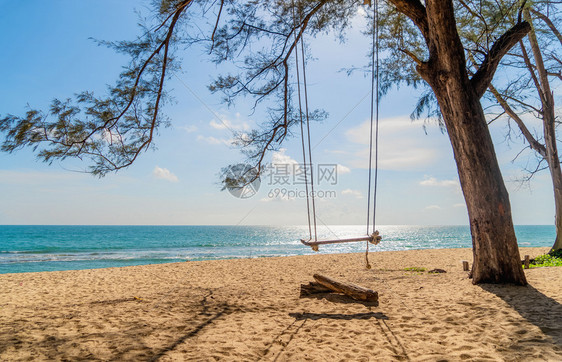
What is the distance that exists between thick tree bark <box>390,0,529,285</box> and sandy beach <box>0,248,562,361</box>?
41cm

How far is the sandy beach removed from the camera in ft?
8.90

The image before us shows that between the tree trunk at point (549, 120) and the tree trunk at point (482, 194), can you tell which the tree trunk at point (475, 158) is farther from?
the tree trunk at point (549, 120)

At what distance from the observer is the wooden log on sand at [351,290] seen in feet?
14.0

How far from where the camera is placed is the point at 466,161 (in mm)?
4387

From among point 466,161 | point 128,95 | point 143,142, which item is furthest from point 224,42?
point 466,161

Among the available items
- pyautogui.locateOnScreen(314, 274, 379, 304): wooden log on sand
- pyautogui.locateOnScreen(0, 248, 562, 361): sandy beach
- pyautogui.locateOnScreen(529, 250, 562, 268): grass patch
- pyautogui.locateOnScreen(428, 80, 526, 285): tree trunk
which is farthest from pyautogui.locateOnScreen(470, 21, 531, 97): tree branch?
pyautogui.locateOnScreen(529, 250, 562, 268): grass patch

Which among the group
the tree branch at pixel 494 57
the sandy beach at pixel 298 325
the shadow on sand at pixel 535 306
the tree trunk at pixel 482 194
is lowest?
the sandy beach at pixel 298 325

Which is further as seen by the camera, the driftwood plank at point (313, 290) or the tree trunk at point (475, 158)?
the driftwood plank at point (313, 290)

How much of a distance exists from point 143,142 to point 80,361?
4.00 metres

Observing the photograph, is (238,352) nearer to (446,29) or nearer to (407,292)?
(407,292)

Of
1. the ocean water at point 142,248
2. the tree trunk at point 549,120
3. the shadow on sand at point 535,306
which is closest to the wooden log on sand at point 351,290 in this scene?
the shadow on sand at point 535,306

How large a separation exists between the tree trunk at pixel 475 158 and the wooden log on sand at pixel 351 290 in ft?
Answer: 4.96

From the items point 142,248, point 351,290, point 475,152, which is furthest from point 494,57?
point 142,248

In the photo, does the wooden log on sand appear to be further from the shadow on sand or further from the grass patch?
the grass patch
